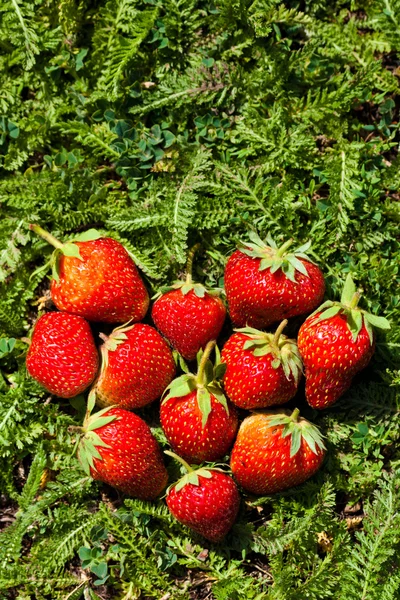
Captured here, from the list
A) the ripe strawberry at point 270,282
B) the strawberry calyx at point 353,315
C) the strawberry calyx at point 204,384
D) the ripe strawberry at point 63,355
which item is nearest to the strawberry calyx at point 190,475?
the strawberry calyx at point 204,384

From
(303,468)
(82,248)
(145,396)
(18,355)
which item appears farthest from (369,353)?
(18,355)

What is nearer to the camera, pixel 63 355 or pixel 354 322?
pixel 354 322

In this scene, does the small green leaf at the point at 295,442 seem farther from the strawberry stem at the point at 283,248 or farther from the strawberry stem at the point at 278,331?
the strawberry stem at the point at 283,248

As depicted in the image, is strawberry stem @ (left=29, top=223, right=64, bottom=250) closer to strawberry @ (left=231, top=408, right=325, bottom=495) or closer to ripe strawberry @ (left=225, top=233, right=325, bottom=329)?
ripe strawberry @ (left=225, top=233, right=325, bottom=329)

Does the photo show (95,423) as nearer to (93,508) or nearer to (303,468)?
(93,508)

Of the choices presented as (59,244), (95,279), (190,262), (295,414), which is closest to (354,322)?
(295,414)

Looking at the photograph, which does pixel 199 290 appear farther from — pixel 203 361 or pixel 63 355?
pixel 63 355
